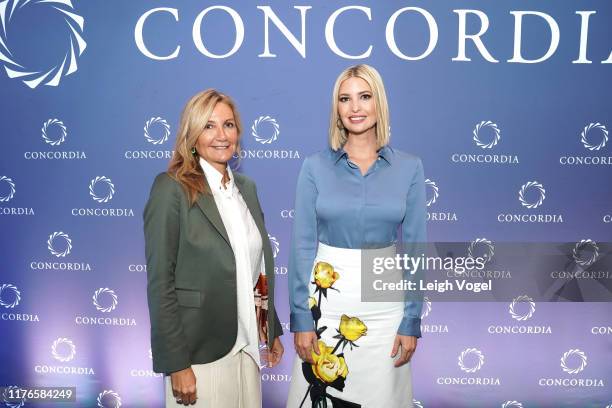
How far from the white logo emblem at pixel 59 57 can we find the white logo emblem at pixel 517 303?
313 cm

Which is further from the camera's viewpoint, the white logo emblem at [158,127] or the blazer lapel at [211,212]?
the white logo emblem at [158,127]

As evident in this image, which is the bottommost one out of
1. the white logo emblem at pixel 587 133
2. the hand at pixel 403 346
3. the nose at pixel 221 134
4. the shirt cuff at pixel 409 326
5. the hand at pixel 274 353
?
the hand at pixel 274 353

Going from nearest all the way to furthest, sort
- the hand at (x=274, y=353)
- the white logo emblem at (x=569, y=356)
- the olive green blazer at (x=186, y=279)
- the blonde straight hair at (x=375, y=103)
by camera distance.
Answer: the olive green blazer at (x=186, y=279) < the blonde straight hair at (x=375, y=103) < the hand at (x=274, y=353) < the white logo emblem at (x=569, y=356)

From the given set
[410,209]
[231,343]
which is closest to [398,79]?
[410,209]

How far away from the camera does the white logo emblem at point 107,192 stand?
3.00 m

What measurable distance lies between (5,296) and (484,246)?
317 centimetres

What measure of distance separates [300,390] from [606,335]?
2.14 metres

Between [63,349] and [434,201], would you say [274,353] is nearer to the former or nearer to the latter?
[434,201]

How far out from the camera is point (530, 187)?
290 cm

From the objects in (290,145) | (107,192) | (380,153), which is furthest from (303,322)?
(107,192)

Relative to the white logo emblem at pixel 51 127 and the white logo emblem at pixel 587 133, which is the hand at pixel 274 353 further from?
the white logo emblem at pixel 587 133

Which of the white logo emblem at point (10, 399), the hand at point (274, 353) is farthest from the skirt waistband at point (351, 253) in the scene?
the white logo emblem at point (10, 399)

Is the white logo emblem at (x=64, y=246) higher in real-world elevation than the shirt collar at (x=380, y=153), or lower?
lower

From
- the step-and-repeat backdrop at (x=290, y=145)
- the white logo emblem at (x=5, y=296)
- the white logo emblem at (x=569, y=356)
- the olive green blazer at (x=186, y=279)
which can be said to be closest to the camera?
the olive green blazer at (x=186, y=279)
